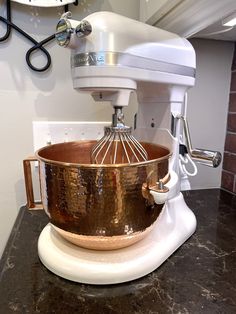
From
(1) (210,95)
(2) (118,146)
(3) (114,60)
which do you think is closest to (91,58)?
(3) (114,60)

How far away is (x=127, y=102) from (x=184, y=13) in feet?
0.77

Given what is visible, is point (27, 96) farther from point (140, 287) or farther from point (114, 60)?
point (140, 287)

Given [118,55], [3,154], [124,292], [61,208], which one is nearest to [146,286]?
[124,292]

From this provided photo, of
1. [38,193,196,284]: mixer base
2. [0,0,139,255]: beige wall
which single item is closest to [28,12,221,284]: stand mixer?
[38,193,196,284]: mixer base

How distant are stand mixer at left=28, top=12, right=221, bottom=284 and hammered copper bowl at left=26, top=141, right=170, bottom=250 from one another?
0.03 metres

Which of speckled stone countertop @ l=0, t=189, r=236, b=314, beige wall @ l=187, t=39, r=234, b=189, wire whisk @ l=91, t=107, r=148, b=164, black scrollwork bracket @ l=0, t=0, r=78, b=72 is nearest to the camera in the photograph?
speckled stone countertop @ l=0, t=189, r=236, b=314

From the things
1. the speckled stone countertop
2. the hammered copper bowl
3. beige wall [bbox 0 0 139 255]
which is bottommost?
the speckled stone countertop

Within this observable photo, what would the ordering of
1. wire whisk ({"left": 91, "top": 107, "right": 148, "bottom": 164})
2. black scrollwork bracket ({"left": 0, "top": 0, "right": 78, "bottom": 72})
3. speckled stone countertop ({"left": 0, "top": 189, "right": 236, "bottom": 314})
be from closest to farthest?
1. speckled stone countertop ({"left": 0, "top": 189, "right": 236, "bottom": 314})
2. wire whisk ({"left": 91, "top": 107, "right": 148, "bottom": 164})
3. black scrollwork bracket ({"left": 0, "top": 0, "right": 78, "bottom": 72})

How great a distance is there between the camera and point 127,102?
0.46 meters

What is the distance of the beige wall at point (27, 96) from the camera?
2.29 feet

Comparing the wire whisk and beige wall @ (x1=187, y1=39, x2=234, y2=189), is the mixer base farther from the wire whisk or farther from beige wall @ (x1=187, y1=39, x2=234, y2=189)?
beige wall @ (x1=187, y1=39, x2=234, y2=189)

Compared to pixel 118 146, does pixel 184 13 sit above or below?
above

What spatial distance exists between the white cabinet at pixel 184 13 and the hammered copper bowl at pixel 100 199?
12.1 inches

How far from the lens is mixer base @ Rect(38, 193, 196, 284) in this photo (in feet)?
1.31
